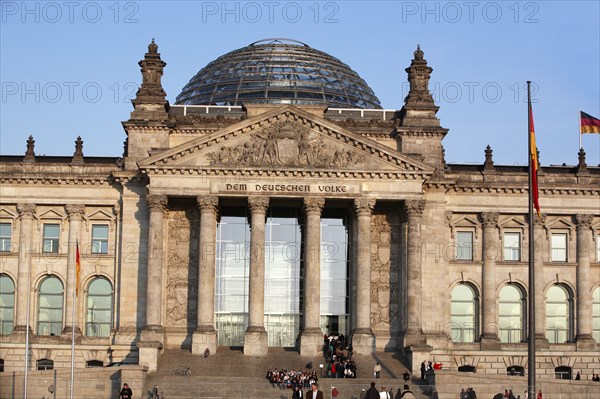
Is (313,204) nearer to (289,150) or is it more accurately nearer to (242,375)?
(289,150)

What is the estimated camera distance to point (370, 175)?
84938 mm

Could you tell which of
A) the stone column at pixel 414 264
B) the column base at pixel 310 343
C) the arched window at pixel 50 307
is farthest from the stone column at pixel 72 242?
the stone column at pixel 414 264

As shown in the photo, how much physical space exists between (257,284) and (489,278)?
57.5 ft

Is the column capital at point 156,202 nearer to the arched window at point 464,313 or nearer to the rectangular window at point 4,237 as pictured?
the rectangular window at point 4,237

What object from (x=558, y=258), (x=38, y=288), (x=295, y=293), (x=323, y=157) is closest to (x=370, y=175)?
(x=323, y=157)

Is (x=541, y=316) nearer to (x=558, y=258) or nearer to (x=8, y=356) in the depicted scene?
(x=558, y=258)

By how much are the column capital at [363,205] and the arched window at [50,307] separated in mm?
21812

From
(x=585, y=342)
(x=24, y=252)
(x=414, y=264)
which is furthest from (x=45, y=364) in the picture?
(x=585, y=342)

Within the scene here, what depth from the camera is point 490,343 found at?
292 ft

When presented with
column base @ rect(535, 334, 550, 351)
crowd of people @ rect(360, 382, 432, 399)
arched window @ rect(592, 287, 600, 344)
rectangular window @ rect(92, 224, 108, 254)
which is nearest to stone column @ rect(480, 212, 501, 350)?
column base @ rect(535, 334, 550, 351)

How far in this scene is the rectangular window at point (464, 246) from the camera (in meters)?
91.2

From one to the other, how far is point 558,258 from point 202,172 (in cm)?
2721

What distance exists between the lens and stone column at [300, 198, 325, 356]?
8325 centimetres

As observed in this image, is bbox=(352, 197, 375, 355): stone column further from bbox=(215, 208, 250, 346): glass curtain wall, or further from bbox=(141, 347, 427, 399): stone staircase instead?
bbox=(215, 208, 250, 346): glass curtain wall
